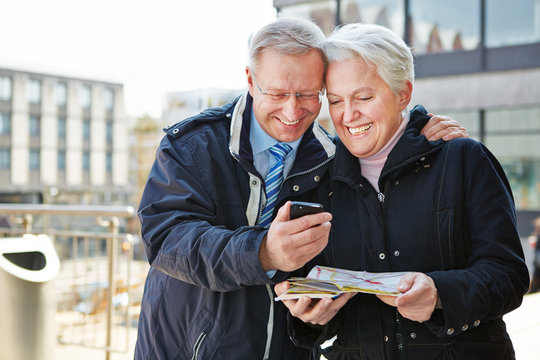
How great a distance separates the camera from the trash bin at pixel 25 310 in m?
4.02

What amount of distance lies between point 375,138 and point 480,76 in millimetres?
13672

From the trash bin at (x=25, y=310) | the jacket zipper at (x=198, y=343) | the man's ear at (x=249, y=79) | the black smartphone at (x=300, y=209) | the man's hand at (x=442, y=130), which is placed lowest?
the trash bin at (x=25, y=310)

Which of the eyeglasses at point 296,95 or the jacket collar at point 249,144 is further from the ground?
the eyeglasses at point 296,95

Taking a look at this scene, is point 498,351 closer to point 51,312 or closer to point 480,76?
point 51,312

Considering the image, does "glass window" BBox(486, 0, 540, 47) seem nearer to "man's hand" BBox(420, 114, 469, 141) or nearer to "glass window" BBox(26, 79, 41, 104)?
"man's hand" BBox(420, 114, 469, 141)

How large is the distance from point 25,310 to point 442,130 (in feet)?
10.3

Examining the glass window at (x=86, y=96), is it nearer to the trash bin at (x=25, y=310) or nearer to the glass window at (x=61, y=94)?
the glass window at (x=61, y=94)

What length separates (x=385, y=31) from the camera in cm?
213

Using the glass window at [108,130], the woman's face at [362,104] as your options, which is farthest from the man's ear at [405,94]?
the glass window at [108,130]

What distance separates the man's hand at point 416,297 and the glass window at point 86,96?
60.6 m

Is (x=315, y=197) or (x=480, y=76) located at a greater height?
(x=480, y=76)

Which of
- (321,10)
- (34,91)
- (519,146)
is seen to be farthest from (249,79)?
(34,91)

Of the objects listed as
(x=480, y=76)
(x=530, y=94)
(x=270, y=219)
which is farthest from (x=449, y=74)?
(x=270, y=219)

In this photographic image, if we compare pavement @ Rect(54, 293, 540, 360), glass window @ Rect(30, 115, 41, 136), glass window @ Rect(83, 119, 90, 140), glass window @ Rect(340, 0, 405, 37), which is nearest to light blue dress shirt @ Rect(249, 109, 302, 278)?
pavement @ Rect(54, 293, 540, 360)
